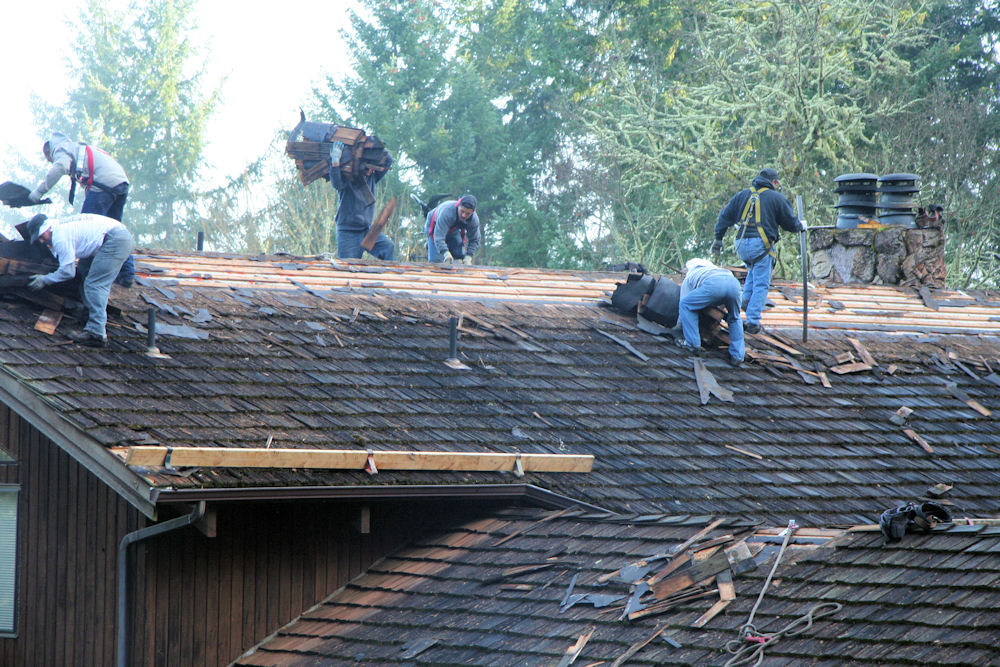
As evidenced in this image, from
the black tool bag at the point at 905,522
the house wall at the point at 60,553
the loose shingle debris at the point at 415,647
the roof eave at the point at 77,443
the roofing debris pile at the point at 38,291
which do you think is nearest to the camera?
the black tool bag at the point at 905,522

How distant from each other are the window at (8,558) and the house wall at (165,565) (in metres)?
0.08

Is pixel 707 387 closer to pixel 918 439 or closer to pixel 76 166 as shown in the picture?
pixel 918 439

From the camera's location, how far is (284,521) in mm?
8781

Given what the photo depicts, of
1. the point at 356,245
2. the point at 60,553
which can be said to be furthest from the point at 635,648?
the point at 356,245

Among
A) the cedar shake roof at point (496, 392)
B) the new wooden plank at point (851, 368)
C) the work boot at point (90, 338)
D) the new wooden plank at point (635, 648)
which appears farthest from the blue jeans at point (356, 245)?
the new wooden plank at point (635, 648)

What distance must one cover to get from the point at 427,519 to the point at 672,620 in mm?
3238

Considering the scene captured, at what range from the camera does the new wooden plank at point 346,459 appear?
751 centimetres

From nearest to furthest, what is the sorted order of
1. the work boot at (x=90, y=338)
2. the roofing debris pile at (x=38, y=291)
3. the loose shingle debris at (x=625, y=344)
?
1. the work boot at (x=90, y=338)
2. the roofing debris pile at (x=38, y=291)
3. the loose shingle debris at (x=625, y=344)

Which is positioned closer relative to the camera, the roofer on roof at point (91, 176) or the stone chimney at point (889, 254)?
the roofer on roof at point (91, 176)

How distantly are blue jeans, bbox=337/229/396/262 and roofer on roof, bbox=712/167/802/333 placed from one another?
15.9 ft

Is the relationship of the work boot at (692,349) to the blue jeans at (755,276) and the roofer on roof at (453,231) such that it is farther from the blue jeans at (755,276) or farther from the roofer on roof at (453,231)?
the roofer on roof at (453,231)

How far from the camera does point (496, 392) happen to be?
10500 mm

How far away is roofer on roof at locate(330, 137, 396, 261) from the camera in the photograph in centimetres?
1552

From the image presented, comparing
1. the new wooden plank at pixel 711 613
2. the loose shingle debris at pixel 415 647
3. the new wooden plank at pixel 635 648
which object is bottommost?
the loose shingle debris at pixel 415 647
